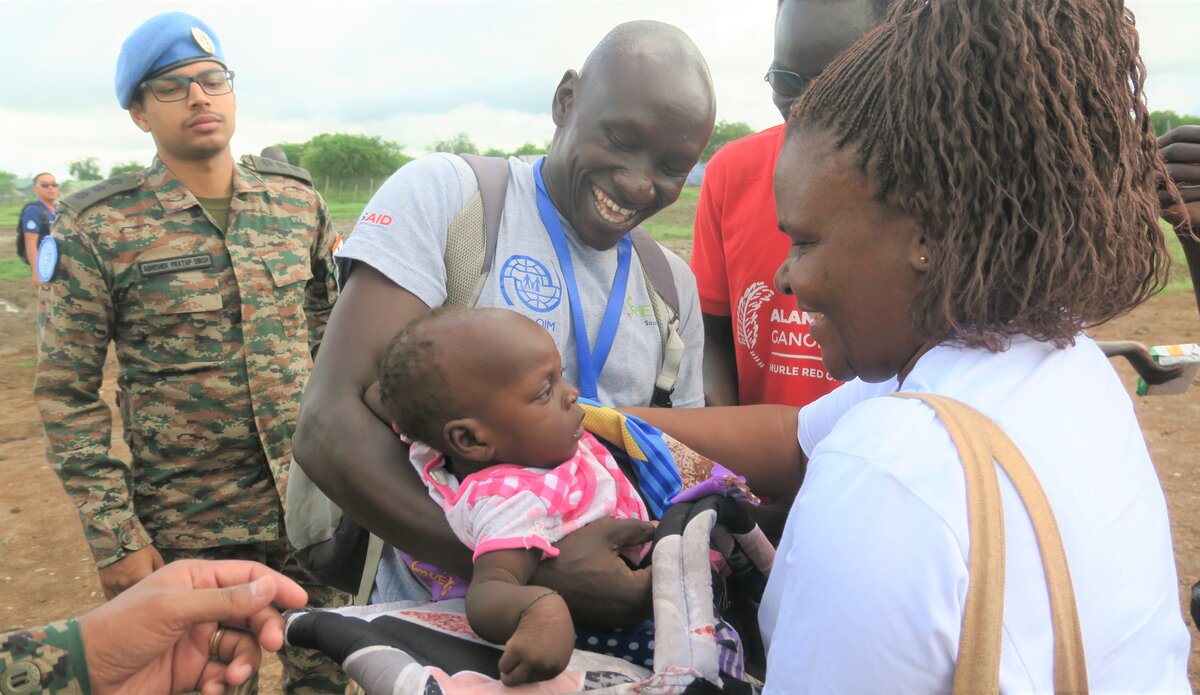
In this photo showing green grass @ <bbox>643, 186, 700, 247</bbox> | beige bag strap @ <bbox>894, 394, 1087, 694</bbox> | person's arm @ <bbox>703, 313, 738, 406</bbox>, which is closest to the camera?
beige bag strap @ <bbox>894, 394, 1087, 694</bbox>

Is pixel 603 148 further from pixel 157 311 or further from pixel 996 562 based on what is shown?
pixel 157 311

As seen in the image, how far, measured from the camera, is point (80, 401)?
3.31 meters

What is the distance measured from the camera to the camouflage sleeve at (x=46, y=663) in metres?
1.75

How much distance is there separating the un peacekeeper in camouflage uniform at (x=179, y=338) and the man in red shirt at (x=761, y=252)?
196cm

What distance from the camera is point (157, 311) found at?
11.1 ft

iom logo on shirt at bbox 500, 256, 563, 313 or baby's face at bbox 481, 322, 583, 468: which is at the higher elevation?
iom logo on shirt at bbox 500, 256, 563, 313

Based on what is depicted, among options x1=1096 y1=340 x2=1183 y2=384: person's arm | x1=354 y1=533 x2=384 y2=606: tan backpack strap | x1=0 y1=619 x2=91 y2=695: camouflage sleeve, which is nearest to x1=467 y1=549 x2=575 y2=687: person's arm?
x1=354 y1=533 x2=384 y2=606: tan backpack strap

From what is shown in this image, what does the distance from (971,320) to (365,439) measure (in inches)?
50.6

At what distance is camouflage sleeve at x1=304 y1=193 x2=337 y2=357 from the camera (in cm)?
403

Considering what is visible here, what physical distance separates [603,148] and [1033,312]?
1.38 meters

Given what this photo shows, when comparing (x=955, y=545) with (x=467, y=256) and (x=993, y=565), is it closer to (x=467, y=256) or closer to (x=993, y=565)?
(x=993, y=565)

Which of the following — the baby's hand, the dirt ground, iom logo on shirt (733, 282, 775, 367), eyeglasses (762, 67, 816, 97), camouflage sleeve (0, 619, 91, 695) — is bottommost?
the dirt ground

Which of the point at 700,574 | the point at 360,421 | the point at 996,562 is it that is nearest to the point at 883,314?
the point at 996,562

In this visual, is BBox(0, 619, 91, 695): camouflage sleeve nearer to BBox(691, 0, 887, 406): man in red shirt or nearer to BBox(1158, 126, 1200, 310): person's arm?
BBox(691, 0, 887, 406): man in red shirt
